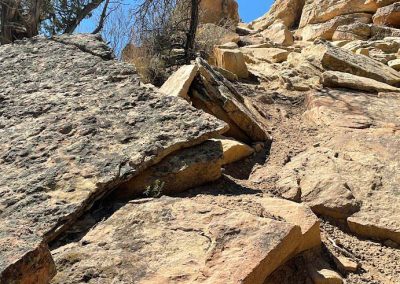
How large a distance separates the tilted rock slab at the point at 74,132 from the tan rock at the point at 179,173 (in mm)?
62

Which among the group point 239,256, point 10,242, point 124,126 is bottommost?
point 239,256

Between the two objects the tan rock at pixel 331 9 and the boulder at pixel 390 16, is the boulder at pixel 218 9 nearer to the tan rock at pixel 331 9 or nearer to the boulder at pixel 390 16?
the tan rock at pixel 331 9

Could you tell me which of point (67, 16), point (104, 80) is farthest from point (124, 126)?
point (67, 16)

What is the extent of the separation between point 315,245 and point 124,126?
50.1 inches

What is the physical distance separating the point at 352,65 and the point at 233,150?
2808 mm

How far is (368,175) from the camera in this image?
344 centimetres

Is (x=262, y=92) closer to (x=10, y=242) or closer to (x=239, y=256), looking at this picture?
(x=239, y=256)

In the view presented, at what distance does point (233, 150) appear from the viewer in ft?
11.9

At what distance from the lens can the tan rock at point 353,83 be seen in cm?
520

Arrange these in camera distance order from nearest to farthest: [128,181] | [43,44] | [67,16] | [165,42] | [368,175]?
[128,181]
[368,175]
[43,44]
[165,42]
[67,16]

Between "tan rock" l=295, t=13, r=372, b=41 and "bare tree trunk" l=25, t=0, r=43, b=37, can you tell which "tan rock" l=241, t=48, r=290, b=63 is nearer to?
"bare tree trunk" l=25, t=0, r=43, b=37

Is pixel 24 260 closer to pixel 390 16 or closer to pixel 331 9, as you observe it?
pixel 390 16

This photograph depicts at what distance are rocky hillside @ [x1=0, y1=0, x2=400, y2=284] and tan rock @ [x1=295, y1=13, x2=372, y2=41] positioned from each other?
6603 millimetres

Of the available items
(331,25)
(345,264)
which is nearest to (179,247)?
(345,264)
